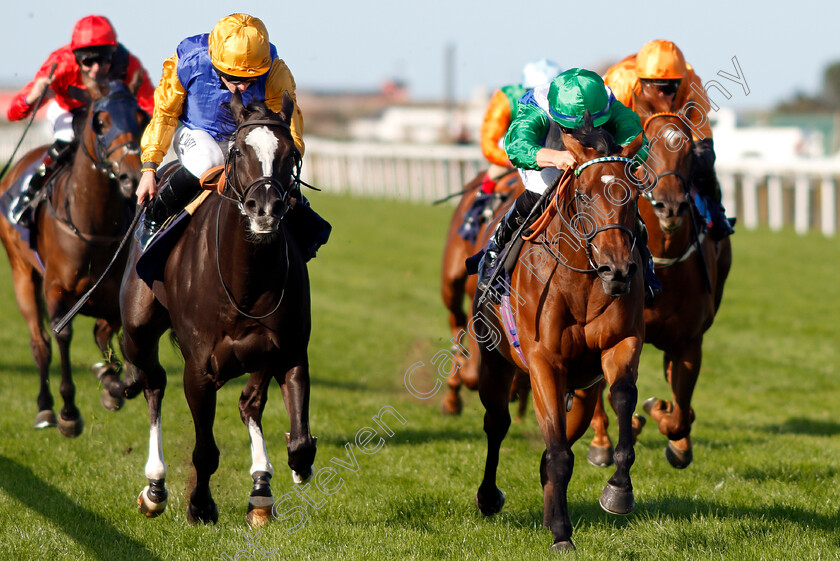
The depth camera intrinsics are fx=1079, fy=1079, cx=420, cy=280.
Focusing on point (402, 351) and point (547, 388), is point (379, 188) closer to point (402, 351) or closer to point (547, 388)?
point (402, 351)

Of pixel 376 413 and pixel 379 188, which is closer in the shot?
pixel 376 413

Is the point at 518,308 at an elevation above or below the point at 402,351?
above

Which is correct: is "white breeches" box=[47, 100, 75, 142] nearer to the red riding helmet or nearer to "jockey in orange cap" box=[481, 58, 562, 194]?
the red riding helmet

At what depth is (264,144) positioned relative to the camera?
14.3 feet

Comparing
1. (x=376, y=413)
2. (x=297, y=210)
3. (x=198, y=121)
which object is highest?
(x=198, y=121)

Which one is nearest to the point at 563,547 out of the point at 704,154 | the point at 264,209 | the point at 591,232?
the point at 591,232

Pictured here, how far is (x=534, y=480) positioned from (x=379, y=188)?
2465 centimetres

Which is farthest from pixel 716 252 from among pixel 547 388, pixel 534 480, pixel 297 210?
pixel 297 210

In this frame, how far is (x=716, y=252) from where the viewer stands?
6387 mm

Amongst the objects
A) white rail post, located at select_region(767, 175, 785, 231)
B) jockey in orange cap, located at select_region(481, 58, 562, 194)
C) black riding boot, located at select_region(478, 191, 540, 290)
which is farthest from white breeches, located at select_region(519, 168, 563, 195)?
white rail post, located at select_region(767, 175, 785, 231)

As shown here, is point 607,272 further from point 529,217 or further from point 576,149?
point 529,217

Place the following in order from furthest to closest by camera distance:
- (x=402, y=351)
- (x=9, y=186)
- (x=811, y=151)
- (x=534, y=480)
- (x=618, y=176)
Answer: (x=811, y=151) → (x=402, y=351) → (x=9, y=186) → (x=534, y=480) → (x=618, y=176)

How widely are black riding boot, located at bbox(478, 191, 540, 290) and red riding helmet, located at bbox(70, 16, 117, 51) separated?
3090 millimetres

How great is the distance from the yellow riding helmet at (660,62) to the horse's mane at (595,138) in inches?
60.3
